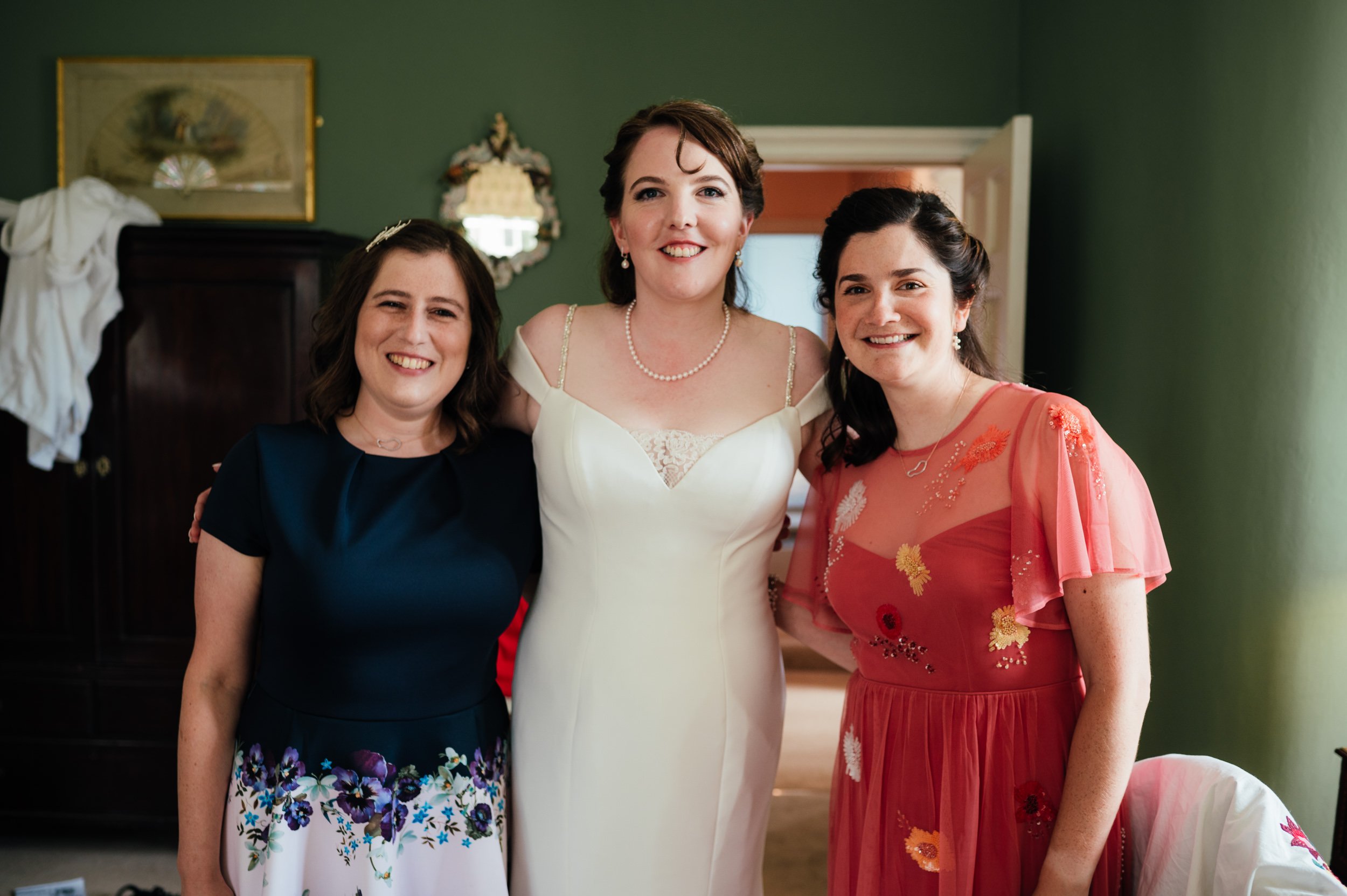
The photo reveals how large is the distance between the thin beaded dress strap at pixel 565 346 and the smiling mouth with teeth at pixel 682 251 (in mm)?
220

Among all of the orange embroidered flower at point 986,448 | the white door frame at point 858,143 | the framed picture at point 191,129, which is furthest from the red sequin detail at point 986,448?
the framed picture at point 191,129

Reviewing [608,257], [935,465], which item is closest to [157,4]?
[608,257]

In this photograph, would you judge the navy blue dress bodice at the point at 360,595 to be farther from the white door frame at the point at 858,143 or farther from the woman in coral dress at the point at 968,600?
the white door frame at the point at 858,143

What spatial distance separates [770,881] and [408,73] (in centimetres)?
311

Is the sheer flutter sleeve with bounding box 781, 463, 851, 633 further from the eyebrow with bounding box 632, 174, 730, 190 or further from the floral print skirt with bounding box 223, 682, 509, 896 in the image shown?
the floral print skirt with bounding box 223, 682, 509, 896

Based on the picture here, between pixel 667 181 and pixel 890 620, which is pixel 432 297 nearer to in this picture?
pixel 667 181

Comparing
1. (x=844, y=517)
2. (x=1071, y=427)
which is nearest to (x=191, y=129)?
(x=844, y=517)

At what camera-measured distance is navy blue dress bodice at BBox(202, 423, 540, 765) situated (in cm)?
143

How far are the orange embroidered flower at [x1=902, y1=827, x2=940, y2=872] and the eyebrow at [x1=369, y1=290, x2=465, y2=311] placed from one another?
102 centimetres

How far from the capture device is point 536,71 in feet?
12.3

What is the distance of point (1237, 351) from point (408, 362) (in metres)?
1.65

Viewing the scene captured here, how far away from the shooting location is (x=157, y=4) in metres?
3.78

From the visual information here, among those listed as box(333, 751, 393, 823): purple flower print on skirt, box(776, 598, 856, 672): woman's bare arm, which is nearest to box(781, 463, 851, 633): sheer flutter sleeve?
box(776, 598, 856, 672): woman's bare arm

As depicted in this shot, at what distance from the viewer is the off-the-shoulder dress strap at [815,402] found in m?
1.71
